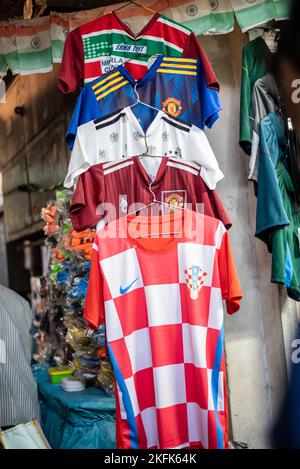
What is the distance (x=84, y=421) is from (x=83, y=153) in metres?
1.42

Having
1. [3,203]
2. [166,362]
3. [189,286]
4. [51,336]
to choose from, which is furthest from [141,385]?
[3,203]

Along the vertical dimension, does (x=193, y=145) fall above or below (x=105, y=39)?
below

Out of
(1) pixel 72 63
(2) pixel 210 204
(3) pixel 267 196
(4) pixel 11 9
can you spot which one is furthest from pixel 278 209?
(4) pixel 11 9

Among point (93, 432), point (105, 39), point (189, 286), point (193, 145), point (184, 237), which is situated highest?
point (105, 39)

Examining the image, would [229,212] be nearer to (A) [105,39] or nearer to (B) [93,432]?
(A) [105,39]

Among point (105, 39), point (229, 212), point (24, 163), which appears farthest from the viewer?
point (24, 163)

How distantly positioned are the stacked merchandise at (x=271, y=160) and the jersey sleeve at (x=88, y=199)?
2.67 feet

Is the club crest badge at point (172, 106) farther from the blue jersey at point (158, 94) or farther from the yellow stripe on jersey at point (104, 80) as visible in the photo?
the yellow stripe on jersey at point (104, 80)

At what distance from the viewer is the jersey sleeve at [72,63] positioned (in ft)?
8.77

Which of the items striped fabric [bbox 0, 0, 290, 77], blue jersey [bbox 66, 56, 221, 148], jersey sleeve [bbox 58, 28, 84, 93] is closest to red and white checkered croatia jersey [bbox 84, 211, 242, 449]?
blue jersey [bbox 66, 56, 221, 148]

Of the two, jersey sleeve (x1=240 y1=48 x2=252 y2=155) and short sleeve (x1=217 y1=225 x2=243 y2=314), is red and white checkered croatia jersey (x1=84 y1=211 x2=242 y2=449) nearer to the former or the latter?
short sleeve (x1=217 y1=225 x2=243 y2=314)

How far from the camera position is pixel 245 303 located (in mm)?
3078

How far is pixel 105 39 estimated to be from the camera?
2693 mm

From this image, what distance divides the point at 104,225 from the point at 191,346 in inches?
27.1
